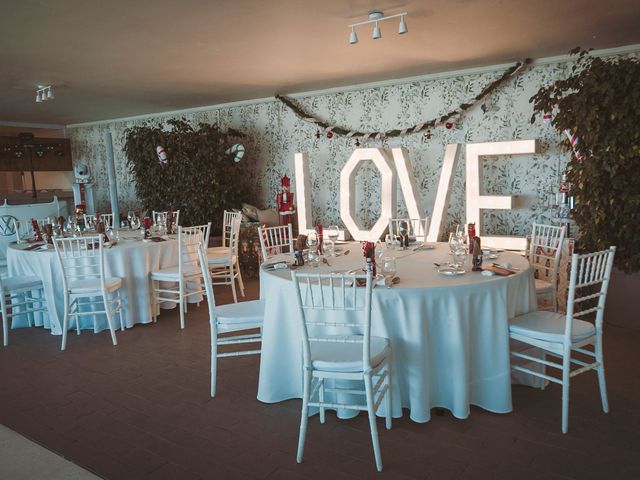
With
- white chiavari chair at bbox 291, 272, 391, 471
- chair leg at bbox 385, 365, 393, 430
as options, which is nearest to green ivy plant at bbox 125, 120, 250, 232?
white chiavari chair at bbox 291, 272, 391, 471

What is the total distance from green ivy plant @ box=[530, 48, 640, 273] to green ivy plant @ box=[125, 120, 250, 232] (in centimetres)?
485

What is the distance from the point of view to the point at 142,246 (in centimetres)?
508

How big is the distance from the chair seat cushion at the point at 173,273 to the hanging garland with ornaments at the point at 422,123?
3.13 m

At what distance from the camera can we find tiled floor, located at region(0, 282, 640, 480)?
96.9 inches

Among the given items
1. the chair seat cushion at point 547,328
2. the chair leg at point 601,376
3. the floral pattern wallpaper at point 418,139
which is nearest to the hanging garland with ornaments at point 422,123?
the floral pattern wallpaper at point 418,139

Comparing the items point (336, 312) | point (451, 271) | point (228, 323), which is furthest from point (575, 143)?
point (228, 323)

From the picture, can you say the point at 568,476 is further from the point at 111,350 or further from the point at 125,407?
the point at 111,350

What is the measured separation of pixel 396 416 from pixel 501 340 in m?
0.77

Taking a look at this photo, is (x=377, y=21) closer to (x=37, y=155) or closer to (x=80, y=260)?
(x=80, y=260)

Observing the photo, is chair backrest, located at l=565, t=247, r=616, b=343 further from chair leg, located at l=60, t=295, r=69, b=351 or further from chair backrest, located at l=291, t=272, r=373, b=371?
chair leg, located at l=60, t=295, r=69, b=351

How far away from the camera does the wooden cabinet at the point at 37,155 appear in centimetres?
1084

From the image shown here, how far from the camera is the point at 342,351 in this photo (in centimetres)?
261

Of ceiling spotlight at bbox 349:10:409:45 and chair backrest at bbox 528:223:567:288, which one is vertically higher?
ceiling spotlight at bbox 349:10:409:45

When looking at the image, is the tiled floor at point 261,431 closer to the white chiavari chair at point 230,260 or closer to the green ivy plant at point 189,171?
the white chiavari chair at point 230,260
